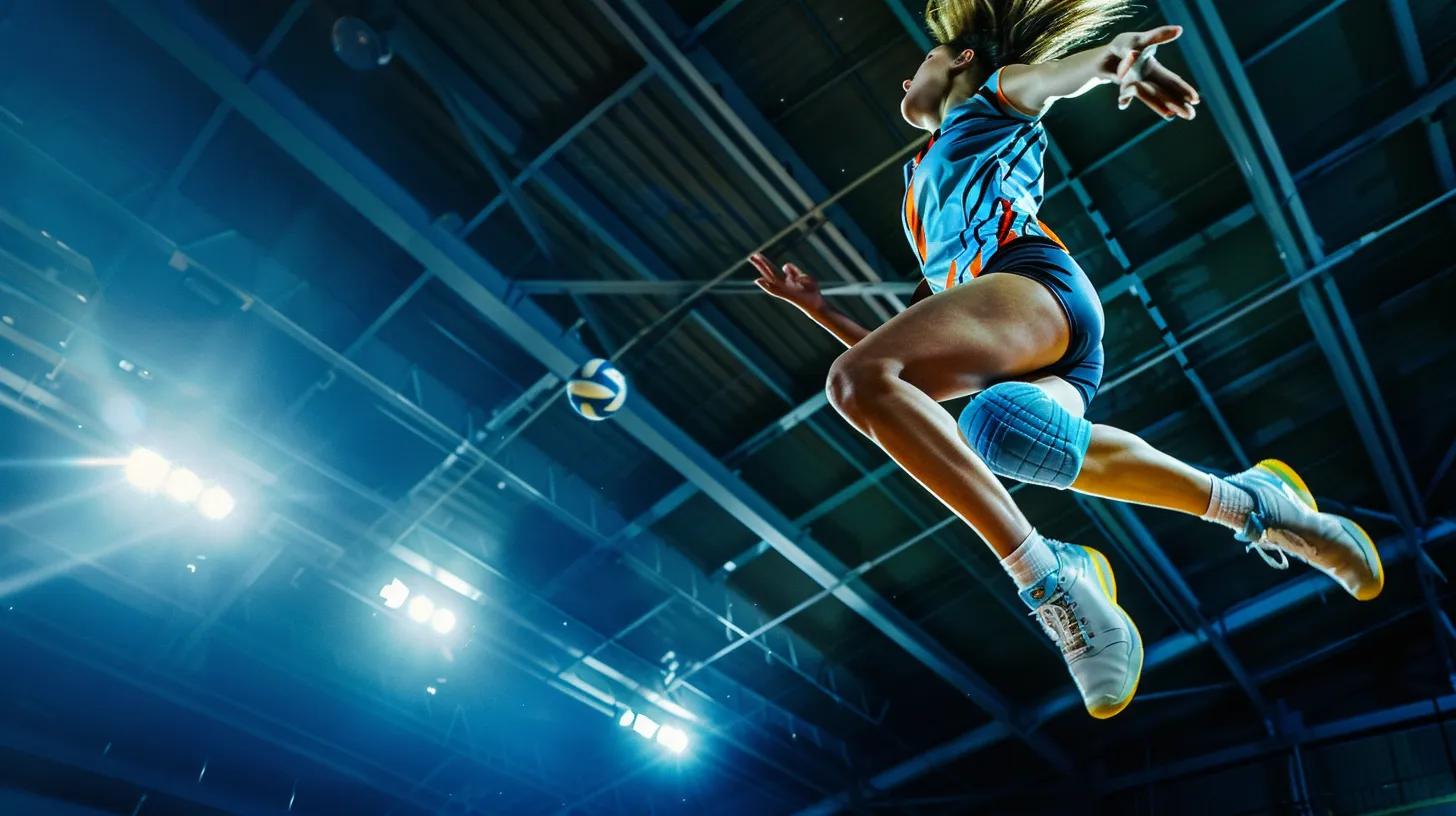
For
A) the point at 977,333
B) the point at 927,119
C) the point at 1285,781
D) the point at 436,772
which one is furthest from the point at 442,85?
the point at 1285,781

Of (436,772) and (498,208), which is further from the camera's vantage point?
(436,772)

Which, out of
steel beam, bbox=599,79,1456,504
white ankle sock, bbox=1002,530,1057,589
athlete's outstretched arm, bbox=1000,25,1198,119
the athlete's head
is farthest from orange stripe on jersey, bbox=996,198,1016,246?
steel beam, bbox=599,79,1456,504

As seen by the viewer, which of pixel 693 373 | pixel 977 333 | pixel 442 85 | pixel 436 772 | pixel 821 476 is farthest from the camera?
pixel 436 772

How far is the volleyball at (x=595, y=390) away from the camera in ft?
22.0

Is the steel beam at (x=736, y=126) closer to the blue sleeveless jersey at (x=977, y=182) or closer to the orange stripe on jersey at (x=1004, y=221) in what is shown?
the blue sleeveless jersey at (x=977, y=182)

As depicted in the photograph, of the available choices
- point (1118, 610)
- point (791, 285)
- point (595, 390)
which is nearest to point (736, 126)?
point (595, 390)

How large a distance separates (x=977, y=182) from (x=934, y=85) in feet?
1.30

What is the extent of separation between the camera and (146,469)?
7715mm

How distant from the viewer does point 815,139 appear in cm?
684

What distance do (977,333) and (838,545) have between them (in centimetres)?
731

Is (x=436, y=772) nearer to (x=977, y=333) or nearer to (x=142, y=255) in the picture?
(x=142, y=255)

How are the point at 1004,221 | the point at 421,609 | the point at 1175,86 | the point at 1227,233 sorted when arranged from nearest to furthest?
the point at 1175,86
the point at 1004,221
the point at 1227,233
the point at 421,609

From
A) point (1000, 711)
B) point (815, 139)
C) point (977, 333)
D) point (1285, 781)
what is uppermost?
point (815, 139)

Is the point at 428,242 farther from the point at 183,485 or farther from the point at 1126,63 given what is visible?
the point at 1126,63
